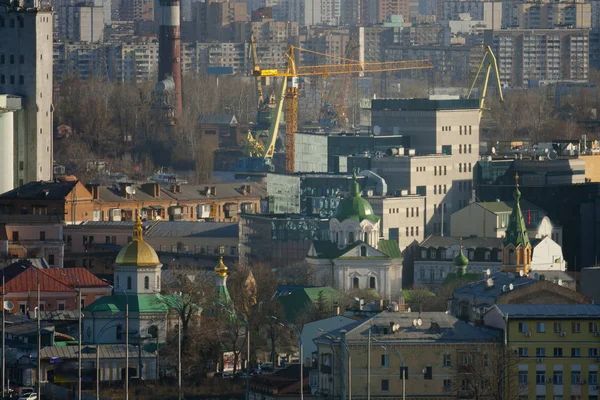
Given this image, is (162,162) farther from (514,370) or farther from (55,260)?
(514,370)

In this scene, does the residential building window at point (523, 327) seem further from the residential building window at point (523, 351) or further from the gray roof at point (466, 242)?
the gray roof at point (466, 242)

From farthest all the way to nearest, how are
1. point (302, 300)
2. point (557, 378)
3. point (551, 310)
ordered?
point (302, 300) < point (551, 310) < point (557, 378)

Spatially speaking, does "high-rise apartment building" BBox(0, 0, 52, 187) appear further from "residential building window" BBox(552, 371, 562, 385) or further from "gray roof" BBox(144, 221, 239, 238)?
"residential building window" BBox(552, 371, 562, 385)

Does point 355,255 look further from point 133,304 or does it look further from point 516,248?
point 133,304

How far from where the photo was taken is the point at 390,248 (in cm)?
9731

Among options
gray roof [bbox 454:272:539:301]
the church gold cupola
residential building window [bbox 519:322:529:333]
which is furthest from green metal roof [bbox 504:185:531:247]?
residential building window [bbox 519:322:529:333]

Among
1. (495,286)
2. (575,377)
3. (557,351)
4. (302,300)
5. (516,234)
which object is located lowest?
(302,300)

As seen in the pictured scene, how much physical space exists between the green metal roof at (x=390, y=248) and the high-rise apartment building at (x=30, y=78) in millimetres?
20941

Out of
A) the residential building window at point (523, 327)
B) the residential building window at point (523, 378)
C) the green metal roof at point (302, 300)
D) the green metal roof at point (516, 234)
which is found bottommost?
the green metal roof at point (302, 300)

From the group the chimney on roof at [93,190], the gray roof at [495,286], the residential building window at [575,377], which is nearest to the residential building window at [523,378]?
the residential building window at [575,377]

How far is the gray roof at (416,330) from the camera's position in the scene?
69812 mm

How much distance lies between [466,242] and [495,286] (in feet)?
65.9

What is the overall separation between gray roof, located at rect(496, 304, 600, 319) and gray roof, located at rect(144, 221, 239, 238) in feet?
108

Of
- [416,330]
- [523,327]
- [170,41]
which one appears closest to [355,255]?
[416,330]
